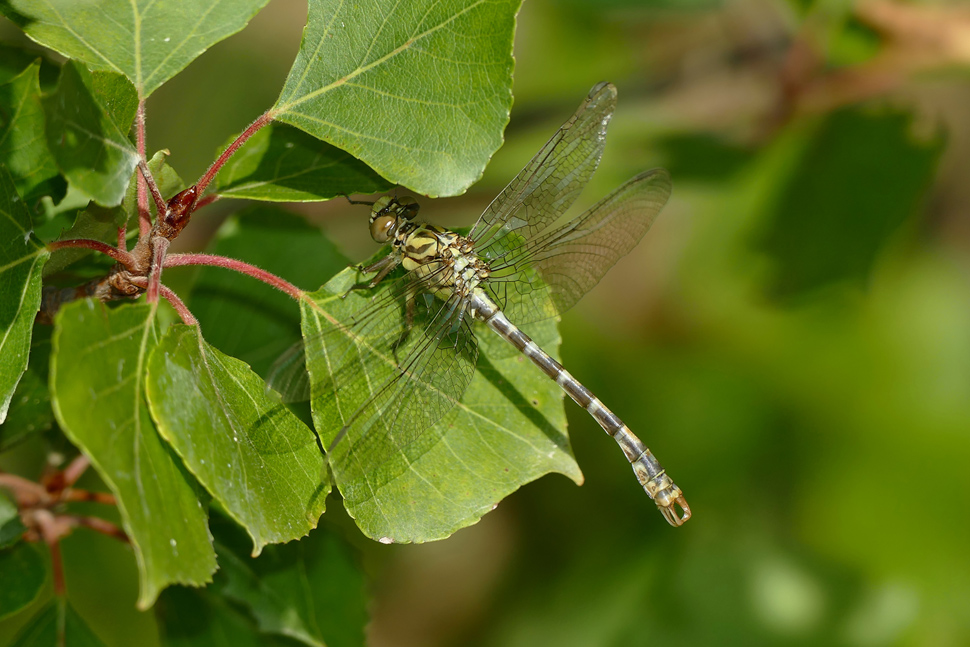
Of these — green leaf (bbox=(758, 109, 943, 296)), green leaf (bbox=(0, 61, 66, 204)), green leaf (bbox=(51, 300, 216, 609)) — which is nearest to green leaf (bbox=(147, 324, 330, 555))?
green leaf (bbox=(51, 300, 216, 609))

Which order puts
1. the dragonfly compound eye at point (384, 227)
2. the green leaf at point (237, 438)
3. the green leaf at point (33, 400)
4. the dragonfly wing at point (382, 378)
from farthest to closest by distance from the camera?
1. the dragonfly compound eye at point (384, 227)
2. the green leaf at point (33, 400)
3. the dragonfly wing at point (382, 378)
4. the green leaf at point (237, 438)

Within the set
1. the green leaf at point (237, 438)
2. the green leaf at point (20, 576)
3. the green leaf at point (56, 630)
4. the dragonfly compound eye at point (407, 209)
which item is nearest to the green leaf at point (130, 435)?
the green leaf at point (237, 438)

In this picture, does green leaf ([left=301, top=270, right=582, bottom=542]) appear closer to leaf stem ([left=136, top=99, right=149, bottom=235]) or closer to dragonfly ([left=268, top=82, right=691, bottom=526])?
dragonfly ([left=268, top=82, right=691, bottom=526])

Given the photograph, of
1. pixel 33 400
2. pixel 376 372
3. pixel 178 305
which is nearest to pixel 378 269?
pixel 376 372

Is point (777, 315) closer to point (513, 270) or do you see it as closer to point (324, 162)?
point (513, 270)

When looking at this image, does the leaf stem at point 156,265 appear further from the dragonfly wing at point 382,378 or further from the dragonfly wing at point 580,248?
the dragonfly wing at point 580,248

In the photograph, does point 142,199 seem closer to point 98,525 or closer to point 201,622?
point 98,525
